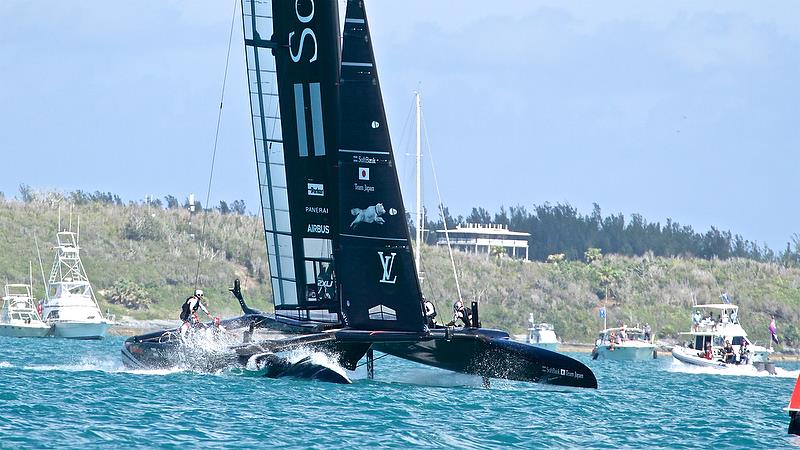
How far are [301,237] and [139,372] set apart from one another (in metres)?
4.55

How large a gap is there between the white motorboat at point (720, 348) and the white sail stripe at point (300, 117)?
2182 cm

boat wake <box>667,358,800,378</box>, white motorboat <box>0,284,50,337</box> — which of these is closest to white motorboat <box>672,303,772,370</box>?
boat wake <box>667,358,800,378</box>

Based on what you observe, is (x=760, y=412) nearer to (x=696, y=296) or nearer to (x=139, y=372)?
(x=139, y=372)

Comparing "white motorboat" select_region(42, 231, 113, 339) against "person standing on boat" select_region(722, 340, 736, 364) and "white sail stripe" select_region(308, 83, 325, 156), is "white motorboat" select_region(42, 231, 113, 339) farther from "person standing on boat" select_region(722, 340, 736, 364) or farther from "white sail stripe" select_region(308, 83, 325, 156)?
"white sail stripe" select_region(308, 83, 325, 156)

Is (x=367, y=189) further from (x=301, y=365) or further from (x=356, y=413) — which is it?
(x=356, y=413)

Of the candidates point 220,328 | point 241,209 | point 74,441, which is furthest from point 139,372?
point 241,209

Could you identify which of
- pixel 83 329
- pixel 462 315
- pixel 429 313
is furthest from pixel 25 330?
pixel 429 313

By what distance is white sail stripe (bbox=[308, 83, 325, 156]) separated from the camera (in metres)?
31.9

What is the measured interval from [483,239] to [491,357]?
8317cm

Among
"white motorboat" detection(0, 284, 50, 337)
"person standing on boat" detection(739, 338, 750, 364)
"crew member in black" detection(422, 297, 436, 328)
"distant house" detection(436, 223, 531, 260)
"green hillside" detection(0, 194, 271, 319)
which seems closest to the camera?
"crew member in black" detection(422, 297, 436, 328)

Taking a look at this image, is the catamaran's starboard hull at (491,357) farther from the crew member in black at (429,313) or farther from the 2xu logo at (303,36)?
the 2xu logo at (303,36)

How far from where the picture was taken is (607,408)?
28141 mm

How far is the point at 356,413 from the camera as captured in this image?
24.5 m

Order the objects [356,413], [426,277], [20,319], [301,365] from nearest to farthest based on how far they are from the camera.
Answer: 1. [356,413]
2. [301,365]
3. [20,319]
4. [426,277]
